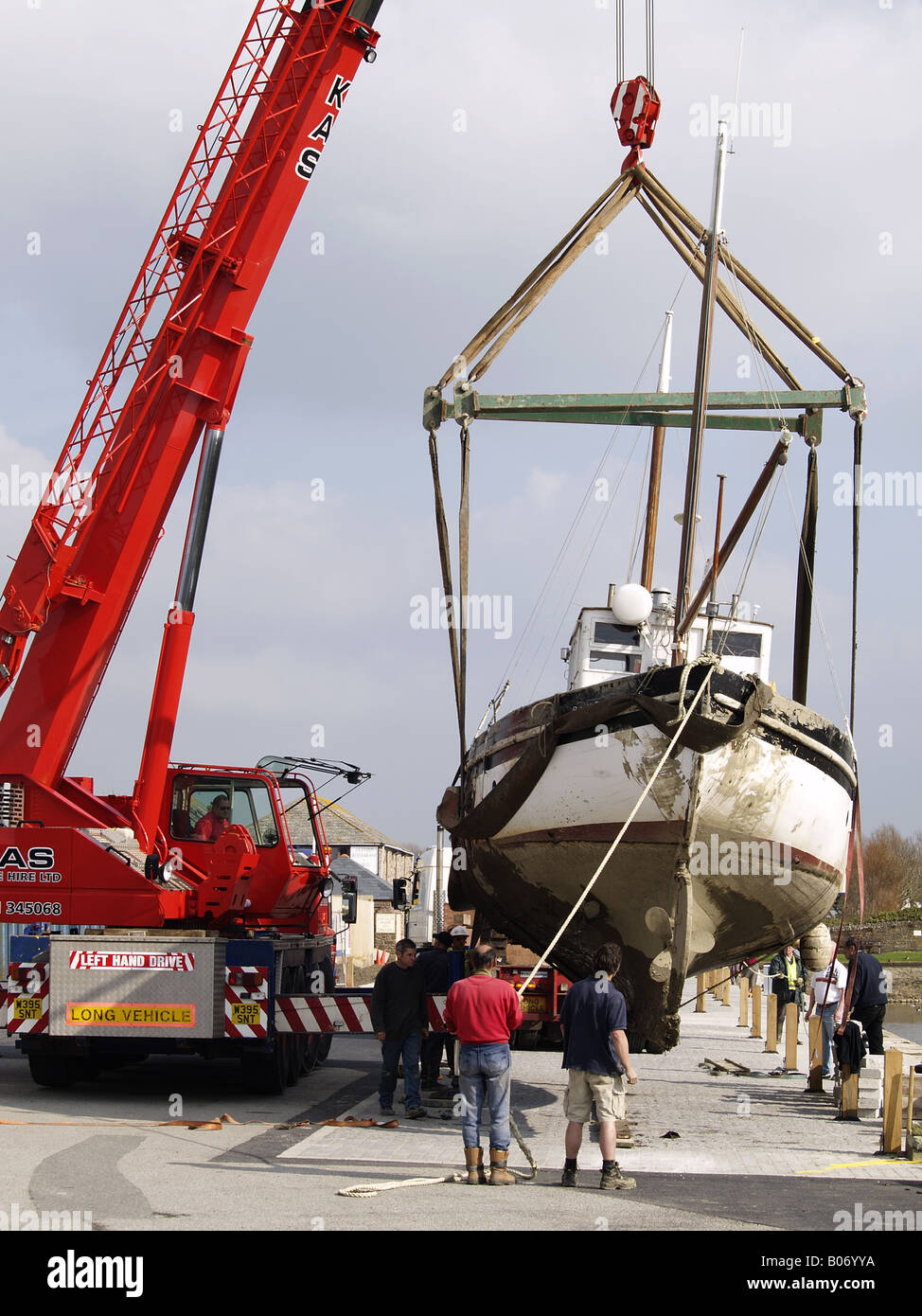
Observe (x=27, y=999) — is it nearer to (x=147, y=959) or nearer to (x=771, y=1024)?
(x=147, y=959)

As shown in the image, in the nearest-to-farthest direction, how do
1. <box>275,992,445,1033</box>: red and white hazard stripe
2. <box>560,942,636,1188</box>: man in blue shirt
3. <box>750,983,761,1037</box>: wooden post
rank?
<box>560,942,636,1188</box>: man in blue shirt, <box>275,992,445,1033</box>: red and white hazard stripe, <box>750,983,761,1037</box>: wooden post

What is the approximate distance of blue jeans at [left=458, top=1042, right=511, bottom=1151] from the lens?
8.30 metres

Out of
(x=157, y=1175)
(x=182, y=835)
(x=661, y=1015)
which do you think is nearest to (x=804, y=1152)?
(x=661, y=1015)

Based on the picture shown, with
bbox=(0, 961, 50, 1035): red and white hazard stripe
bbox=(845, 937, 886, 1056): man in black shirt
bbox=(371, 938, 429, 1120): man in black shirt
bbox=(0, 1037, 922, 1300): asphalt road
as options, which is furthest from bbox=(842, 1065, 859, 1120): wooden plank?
bbox=(0, 961, 50, 1035): red and white hazard stripe

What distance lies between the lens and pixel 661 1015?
424 inches

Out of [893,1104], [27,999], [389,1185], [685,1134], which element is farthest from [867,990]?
[27,999]

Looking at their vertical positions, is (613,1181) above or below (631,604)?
below

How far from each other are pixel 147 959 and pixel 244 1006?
919mm

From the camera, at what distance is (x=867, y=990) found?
13.0 metres

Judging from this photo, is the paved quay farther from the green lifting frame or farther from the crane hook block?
the crane hook block

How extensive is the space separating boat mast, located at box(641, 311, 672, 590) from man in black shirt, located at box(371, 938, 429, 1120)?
881cm

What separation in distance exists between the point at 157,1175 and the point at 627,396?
833 cm

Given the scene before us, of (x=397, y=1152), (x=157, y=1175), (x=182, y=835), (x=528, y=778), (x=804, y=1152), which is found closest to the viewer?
(x=157, y=1175)
